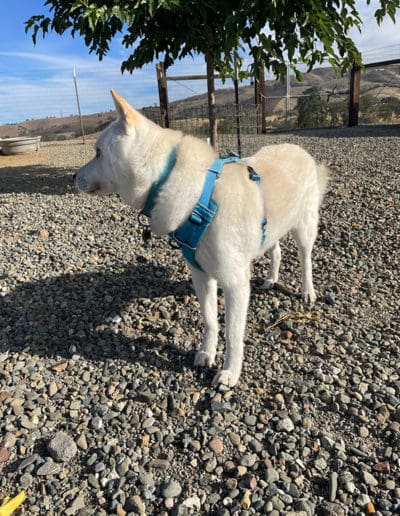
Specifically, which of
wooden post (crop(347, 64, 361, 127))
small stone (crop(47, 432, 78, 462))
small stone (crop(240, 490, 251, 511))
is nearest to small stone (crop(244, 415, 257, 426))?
small stone (crop(240, 490, 251, 511))

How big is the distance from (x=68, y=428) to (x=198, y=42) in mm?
5785

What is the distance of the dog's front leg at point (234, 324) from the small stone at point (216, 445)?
1.48 ft

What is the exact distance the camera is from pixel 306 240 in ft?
11.8

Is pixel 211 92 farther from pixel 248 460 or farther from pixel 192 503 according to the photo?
pixel 192 503

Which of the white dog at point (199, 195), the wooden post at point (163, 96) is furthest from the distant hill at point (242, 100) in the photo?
the white dog at point (199, 195)

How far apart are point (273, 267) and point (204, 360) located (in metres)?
1.40

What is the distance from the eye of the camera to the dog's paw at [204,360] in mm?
2869

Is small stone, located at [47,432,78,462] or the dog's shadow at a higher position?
the dog's shadow

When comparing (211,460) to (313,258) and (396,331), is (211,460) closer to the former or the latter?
(396,331)

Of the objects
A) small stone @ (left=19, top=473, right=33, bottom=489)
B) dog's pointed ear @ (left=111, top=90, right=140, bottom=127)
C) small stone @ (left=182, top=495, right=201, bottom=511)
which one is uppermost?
dog's pointed ear @ (left=111, top=90, right=140, bottom=127)

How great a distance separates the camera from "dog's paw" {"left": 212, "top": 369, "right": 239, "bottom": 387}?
2641mm

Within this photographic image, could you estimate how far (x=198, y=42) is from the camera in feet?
19.6

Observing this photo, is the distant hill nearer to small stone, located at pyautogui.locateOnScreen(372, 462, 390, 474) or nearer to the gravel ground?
the gravel ground

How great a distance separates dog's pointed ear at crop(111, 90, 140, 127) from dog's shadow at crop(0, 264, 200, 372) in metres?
1.74
